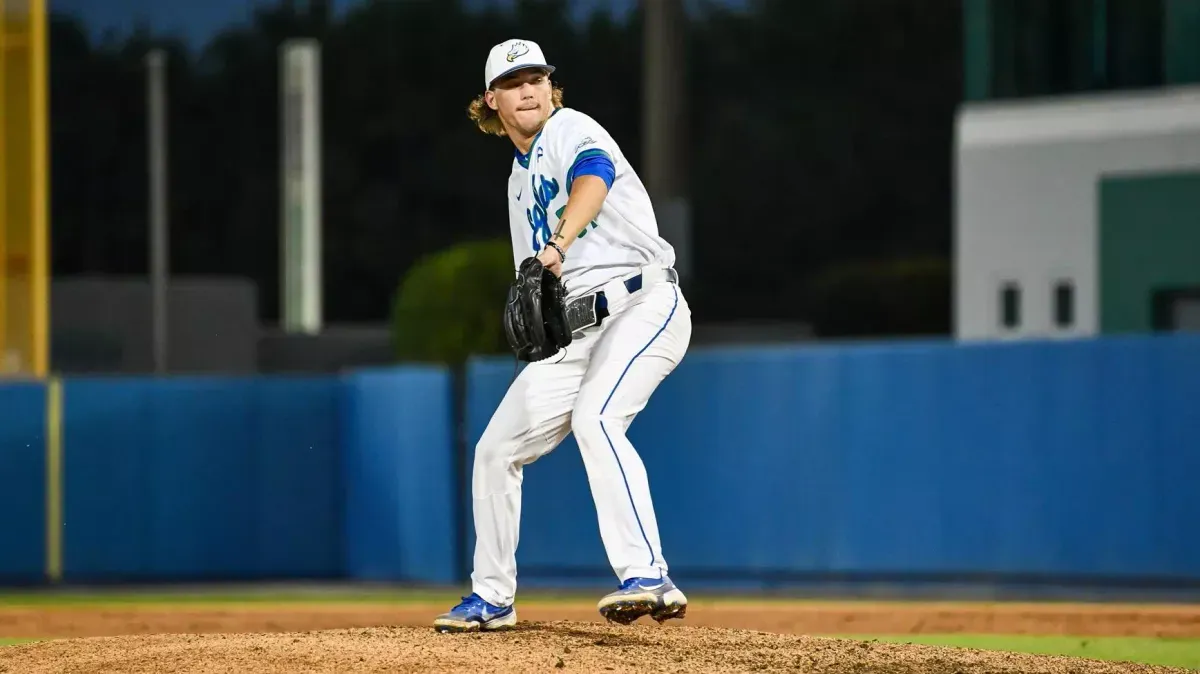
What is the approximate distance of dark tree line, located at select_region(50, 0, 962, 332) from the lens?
5509 cm

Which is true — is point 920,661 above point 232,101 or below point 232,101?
below

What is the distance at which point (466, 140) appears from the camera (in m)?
58.9

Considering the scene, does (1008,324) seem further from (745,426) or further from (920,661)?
(920,661)

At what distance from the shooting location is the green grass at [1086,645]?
8.80 meters

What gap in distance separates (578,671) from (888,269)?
36.8 meters

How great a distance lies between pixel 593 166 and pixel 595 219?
0.30 metres

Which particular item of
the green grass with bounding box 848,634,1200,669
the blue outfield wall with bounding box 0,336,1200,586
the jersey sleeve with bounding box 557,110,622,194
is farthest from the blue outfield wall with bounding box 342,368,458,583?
the jersey sleeve with bounding box 557,110,622,194

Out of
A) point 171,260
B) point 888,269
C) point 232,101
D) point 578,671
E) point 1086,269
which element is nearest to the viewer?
point 578,671

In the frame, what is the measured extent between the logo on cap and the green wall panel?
1544 cm

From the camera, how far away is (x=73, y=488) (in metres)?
15.1

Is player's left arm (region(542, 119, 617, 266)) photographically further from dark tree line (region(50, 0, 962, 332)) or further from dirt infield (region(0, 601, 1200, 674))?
dark tree line (region(50, 0, 962, 332))

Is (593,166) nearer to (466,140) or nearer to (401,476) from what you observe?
(401,476)

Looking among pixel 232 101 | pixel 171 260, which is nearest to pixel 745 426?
pixel 171 260

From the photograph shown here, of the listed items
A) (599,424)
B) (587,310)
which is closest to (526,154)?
(587,310)
